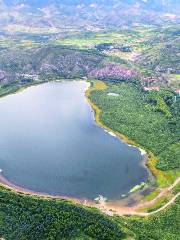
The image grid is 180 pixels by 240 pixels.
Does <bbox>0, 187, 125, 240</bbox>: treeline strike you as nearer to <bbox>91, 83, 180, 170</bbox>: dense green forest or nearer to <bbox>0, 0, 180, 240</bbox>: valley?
<bbox>0, 0, 180, 240</bbox>: valley

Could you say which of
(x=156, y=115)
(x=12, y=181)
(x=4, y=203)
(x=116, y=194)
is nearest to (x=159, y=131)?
(x=156, y=115)

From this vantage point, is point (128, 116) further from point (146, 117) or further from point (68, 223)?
point (68, 223)

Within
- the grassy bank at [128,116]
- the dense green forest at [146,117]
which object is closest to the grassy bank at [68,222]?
the grassy bank at [128,116]

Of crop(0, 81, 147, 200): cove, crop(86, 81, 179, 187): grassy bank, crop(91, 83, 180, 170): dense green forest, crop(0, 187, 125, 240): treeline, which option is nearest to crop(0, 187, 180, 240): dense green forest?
crop(0, 187, 125, 240): treeline

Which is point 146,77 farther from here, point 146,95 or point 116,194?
point 116,194

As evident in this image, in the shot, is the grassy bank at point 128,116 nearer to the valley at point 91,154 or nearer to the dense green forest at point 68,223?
the valley at point 91,154

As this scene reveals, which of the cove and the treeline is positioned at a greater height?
the treeline
